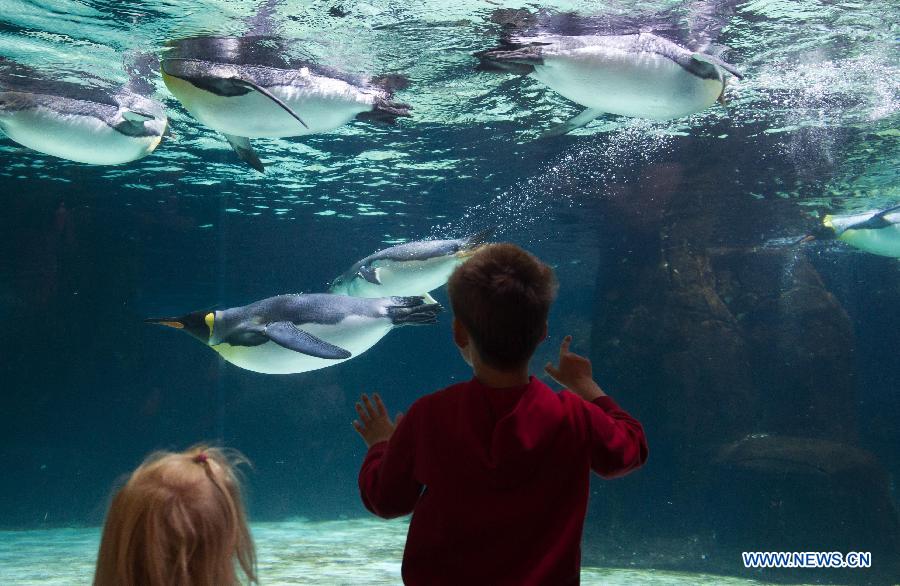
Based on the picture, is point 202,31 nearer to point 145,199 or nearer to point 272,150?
point 272,150

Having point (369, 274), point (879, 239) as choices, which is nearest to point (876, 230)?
point (879, 239)

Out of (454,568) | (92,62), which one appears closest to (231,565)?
(454,568)

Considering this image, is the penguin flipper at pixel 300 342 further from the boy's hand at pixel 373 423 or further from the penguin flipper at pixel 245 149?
the boy's hand at pixel 373 423

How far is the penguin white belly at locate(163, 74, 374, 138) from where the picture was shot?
15.8 feet

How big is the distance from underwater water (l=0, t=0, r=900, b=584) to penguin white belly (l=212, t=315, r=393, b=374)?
1.56m

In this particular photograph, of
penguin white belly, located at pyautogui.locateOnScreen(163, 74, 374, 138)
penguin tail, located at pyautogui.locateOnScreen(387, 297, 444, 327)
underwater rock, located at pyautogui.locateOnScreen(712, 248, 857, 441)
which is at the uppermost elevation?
penguin white belly, located at pyautogui.locateOnScreen(163, 74, 374, 138)

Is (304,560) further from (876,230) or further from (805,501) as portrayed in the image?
(876,230)

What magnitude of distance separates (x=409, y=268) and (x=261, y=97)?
2.26 m

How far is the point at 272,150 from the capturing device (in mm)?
12508

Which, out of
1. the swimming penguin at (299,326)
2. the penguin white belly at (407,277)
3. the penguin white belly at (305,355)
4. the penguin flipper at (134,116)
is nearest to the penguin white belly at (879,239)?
the penguin white belly at (407,277)

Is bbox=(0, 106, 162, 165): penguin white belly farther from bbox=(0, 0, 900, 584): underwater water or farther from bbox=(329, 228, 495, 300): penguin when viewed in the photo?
bbox=(329, 228, 495, 300): penguin

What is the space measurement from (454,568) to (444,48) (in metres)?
6.79

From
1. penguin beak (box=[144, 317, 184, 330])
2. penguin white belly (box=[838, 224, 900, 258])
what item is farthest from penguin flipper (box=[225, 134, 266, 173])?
penguin white belly (box=[838, 224, 900, 258])

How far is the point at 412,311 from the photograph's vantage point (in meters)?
5.09
